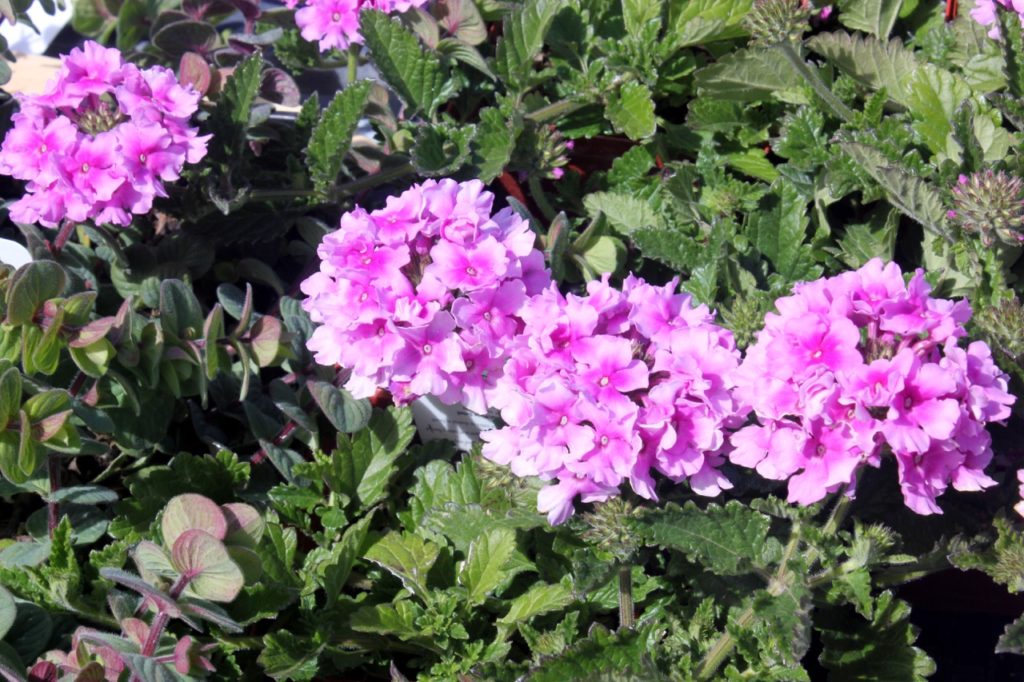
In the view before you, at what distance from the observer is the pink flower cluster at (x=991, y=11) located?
1.60 m

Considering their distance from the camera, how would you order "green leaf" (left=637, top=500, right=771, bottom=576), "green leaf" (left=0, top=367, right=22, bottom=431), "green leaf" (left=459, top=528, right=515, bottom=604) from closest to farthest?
"green leaf" (left=637, top=500, right=771, bottom=576), "green leaf" (left=0, top=367, right=22, bottom=431), "green leaf" (left=459, top=528, right=515, bottom=604)

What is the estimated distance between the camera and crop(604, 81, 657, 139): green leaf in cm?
178

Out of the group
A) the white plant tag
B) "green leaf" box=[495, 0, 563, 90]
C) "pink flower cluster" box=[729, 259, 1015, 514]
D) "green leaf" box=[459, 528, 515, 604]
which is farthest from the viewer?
"green leaf" box=[495, 0, 563, 90]

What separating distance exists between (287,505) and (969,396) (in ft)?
3.10

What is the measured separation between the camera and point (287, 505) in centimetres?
160

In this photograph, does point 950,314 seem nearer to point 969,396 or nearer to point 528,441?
point 969,396

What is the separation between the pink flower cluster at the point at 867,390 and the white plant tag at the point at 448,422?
0.52 metres

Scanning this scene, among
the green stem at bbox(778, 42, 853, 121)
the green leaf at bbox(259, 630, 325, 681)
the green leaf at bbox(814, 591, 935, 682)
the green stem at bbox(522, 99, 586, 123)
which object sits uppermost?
the green stem at bbox(778, 42, 853, 121)

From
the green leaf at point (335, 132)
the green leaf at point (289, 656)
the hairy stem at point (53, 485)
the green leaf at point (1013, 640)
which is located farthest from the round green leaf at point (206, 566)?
the green leaf at point (1013, 640)

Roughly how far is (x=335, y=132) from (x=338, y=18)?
1.03 ft

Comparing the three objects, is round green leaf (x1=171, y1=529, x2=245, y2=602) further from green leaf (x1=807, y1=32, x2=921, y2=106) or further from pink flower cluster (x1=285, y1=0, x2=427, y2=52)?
green leaf (x1=807, y1=32, x2=921, y2=106)

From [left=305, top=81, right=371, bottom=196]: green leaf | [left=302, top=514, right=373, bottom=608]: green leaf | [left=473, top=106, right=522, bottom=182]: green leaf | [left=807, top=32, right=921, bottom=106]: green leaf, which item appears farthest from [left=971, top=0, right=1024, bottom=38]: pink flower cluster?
[left=302, top=514, right=373, bottom=608]: green leaf

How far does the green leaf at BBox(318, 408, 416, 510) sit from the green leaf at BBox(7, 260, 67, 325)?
45 centimetres

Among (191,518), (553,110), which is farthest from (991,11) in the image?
(191,518)
